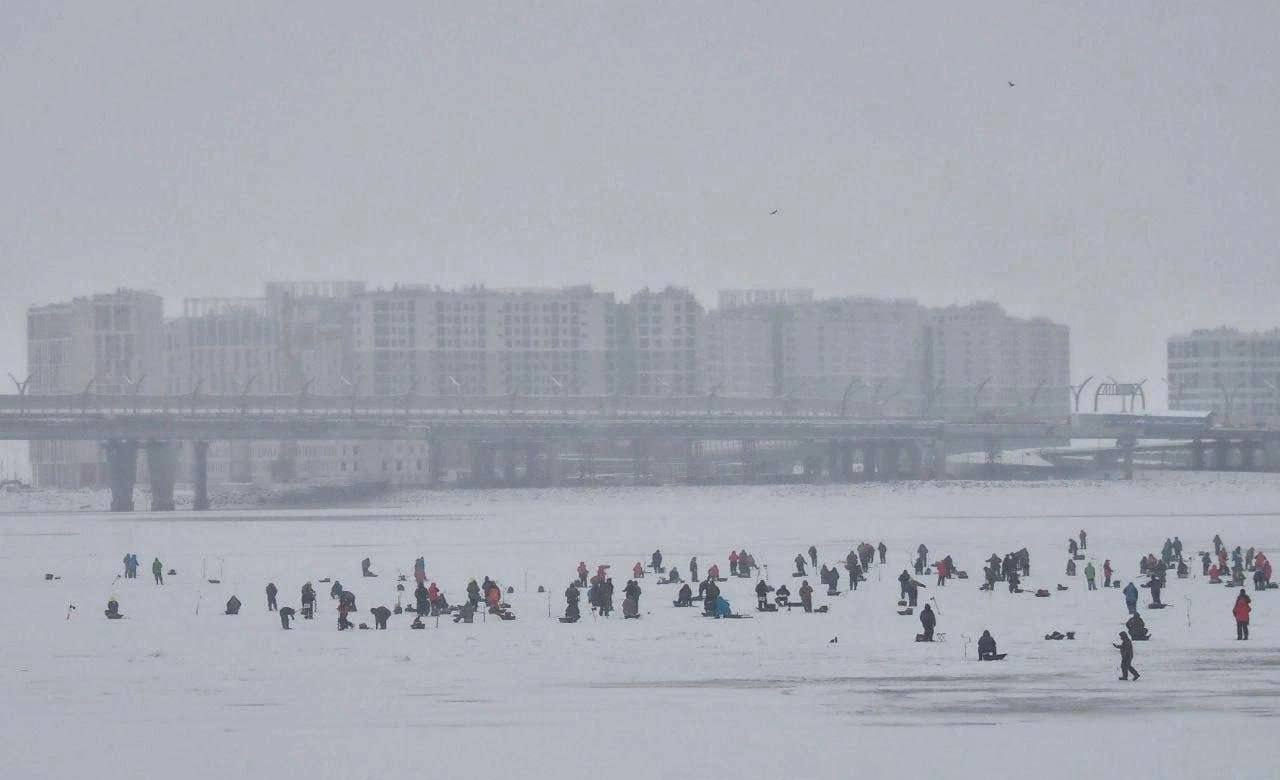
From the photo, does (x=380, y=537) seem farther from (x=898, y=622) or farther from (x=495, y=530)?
(x=898, y=622)

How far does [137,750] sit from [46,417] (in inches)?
5159

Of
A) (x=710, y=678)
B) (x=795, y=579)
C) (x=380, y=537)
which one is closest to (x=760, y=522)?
(x=380, y=537)

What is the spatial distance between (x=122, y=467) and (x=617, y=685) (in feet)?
386

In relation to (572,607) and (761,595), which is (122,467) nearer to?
(761,595)

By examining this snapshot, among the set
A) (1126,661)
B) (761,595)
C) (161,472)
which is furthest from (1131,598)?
(161,472)

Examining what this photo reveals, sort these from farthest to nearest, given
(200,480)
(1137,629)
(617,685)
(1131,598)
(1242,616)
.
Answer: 1. (200,480)
2. (1131,598)
3. (1137,629)
4. (1242,616)
5. (617,685)

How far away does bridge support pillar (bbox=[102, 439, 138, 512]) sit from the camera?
152000 millimetres

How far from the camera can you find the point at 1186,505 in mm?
129500

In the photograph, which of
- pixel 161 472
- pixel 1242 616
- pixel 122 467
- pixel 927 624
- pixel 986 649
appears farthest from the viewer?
pixel 161 472

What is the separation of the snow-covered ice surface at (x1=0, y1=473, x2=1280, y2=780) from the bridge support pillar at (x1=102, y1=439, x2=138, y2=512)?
242 ft

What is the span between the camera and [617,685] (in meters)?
41.8

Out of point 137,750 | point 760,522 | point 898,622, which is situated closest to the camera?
point 137,750

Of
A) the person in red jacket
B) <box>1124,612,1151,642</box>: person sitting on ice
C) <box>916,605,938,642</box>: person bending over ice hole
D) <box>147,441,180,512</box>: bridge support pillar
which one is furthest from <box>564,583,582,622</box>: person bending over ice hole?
<box>147,441,180,512</box>: bridge support pillar

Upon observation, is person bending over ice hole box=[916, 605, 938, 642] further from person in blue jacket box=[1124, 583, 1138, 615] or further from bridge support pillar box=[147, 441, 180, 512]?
bridge support pillar box=[147, 441, 180, 512]
